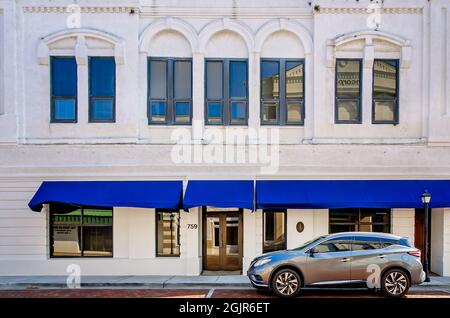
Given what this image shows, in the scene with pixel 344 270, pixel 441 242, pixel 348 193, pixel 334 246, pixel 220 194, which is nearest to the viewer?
pixel 344 270

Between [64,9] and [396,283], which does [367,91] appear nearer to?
[396,283]

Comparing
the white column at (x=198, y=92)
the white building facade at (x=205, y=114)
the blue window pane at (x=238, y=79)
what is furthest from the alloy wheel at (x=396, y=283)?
the blue window pane at (x=238, y=79)

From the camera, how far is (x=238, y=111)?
549 inches

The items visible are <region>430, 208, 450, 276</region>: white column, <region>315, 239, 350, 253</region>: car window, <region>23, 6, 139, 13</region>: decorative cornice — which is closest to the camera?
<region>315, 239, 350, 253</region>: car window

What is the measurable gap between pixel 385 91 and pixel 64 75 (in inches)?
435

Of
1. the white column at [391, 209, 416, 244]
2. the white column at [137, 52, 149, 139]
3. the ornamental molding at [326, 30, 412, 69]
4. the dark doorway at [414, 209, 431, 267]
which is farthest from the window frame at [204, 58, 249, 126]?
the dark doorway at [414, 209, 431, 267]

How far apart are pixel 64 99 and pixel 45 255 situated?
530 centimetres

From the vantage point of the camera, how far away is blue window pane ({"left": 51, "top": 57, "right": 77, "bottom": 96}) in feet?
45.2

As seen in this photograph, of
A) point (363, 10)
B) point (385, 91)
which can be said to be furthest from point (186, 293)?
point (363, 10)

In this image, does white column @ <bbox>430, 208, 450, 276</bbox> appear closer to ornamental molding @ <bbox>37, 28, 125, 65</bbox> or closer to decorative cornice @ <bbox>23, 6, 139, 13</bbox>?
ornamental molding @ <bbox>37, 28, 125, 65</bbox>

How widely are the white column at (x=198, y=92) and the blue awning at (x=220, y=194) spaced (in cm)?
171

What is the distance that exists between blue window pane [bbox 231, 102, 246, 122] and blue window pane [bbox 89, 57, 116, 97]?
415 cm

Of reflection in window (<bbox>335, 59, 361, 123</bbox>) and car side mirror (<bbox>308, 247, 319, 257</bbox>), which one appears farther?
reflection in window (<bbox>335, 59, 361, 123</bbox>)

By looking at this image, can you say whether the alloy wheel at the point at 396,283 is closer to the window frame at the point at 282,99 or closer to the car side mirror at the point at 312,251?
the car side mirror at the point at 312,251
